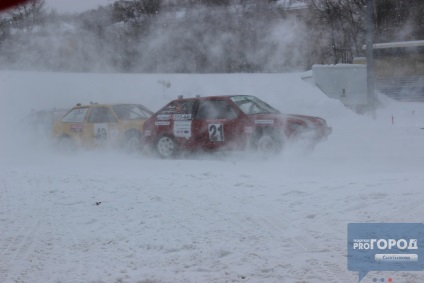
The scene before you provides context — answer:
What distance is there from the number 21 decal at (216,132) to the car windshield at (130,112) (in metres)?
1.91

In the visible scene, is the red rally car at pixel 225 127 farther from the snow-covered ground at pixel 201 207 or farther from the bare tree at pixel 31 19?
the bare tree at pixel 31 19

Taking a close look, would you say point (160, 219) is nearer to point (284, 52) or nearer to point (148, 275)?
point (148, 275)

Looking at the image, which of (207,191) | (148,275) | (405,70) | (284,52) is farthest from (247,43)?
(148,275)

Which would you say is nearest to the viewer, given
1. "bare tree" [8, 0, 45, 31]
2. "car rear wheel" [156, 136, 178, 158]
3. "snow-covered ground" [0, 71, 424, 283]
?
"snow-covered ground" [0, 71, 424, 283]

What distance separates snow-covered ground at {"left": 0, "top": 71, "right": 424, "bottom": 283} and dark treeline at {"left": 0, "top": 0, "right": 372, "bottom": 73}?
3.16 feet

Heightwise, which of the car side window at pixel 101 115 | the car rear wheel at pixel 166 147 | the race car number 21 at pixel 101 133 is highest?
the car side window at pixel 101 115

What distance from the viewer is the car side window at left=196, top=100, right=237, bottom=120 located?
8.45m

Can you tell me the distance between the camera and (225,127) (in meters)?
8.31

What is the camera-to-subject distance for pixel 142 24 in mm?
5887

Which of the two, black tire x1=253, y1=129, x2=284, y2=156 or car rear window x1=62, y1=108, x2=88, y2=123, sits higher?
car rear window x1=62, y1=108, x2=88, y2=123

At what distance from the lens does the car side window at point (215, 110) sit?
8.45m

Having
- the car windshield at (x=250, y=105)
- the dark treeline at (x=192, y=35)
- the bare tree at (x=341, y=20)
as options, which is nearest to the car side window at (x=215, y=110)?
the car windshield at (x=250, y=105)

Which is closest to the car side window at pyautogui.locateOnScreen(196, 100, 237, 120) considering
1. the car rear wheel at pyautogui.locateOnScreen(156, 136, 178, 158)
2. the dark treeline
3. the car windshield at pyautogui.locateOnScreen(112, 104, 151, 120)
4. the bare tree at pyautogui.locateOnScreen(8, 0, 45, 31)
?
the car rear wheel at pyautogui.locateOnScreen(156, 136, 178, 158)

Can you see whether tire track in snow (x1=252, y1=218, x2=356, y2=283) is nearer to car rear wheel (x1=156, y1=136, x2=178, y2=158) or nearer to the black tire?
the black tire
